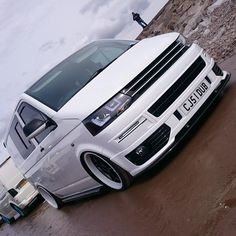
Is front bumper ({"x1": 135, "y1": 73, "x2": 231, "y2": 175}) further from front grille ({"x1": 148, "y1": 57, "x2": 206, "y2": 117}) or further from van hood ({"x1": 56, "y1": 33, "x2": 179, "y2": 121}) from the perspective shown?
van hood ({"x1": 56, "y1": 33, "x2": 179, "y2": 121})

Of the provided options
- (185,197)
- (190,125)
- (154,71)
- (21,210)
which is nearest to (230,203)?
(185,197)

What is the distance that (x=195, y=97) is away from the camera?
580 cm

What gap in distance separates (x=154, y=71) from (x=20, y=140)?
3351 millimetres

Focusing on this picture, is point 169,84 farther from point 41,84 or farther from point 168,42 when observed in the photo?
point 41,84

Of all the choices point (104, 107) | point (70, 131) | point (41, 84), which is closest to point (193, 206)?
point (104, 107)

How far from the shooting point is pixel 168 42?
242 inches

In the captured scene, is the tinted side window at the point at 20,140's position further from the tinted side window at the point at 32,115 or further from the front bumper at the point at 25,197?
the front bumper at the point at 25,197

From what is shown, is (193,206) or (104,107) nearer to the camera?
(193,206)

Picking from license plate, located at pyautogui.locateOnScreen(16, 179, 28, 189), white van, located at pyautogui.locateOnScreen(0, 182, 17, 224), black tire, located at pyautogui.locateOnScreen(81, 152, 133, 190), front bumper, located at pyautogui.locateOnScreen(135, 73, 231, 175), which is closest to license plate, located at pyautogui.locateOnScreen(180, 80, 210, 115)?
front bumper, located at pyautogui.locateOnScreen(135, 73, 231, 175)

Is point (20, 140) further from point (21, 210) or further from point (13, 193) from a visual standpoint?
point (13, 193)

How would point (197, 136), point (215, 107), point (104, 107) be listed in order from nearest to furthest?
point (104, 107)
point (197, 136)
point (215, 107)

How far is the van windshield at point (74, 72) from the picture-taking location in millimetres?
6344

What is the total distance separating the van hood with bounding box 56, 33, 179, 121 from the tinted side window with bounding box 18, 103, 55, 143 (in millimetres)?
508

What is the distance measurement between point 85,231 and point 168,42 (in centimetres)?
286
